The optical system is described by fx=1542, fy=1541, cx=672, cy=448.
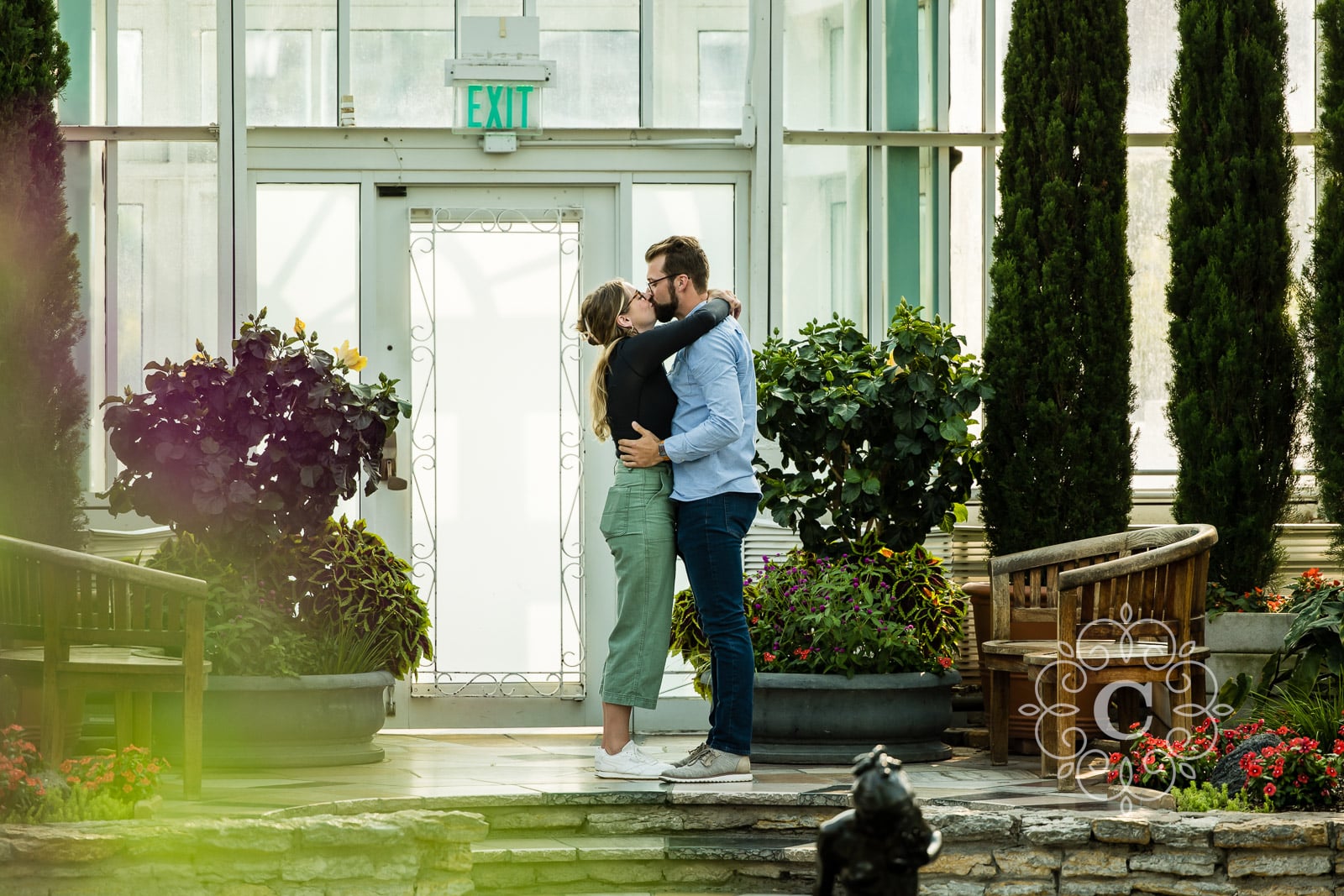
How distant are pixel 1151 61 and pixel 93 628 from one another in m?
5.27

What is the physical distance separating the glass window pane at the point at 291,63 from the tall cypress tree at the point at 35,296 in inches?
31.9

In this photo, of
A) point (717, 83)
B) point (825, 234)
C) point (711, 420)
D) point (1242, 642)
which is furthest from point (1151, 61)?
point (711, 420)

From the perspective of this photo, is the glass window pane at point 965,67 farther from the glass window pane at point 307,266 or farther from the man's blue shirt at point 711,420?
the glass window pane at point 307,266

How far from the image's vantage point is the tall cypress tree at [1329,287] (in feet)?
20.4

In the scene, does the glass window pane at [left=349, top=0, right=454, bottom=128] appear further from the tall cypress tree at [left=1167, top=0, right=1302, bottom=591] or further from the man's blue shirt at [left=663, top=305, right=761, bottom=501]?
the tall cypress tree at [left=1167, top=0, right=1302, bottom=591]

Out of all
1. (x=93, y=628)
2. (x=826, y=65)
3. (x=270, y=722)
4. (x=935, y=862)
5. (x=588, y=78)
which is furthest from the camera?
(x=826, y=65)

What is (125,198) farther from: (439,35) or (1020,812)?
(1020,812)

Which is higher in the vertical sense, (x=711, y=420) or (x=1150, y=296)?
(x=1150, y=296)

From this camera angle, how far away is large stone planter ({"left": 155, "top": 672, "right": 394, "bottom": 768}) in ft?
17.6

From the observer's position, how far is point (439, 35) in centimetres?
680

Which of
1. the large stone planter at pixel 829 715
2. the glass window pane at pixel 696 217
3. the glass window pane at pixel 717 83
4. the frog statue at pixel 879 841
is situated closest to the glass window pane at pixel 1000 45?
the glass window pane at pixel 717 83

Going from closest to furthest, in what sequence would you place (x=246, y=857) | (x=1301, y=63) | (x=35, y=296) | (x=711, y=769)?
(x=246, y=857), (x=711, y=769), (x=35, y=296), (x=1301, y=63)

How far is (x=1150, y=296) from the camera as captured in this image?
7.11 meters

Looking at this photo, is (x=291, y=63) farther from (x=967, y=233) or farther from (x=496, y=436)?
(x=967, y=233)
